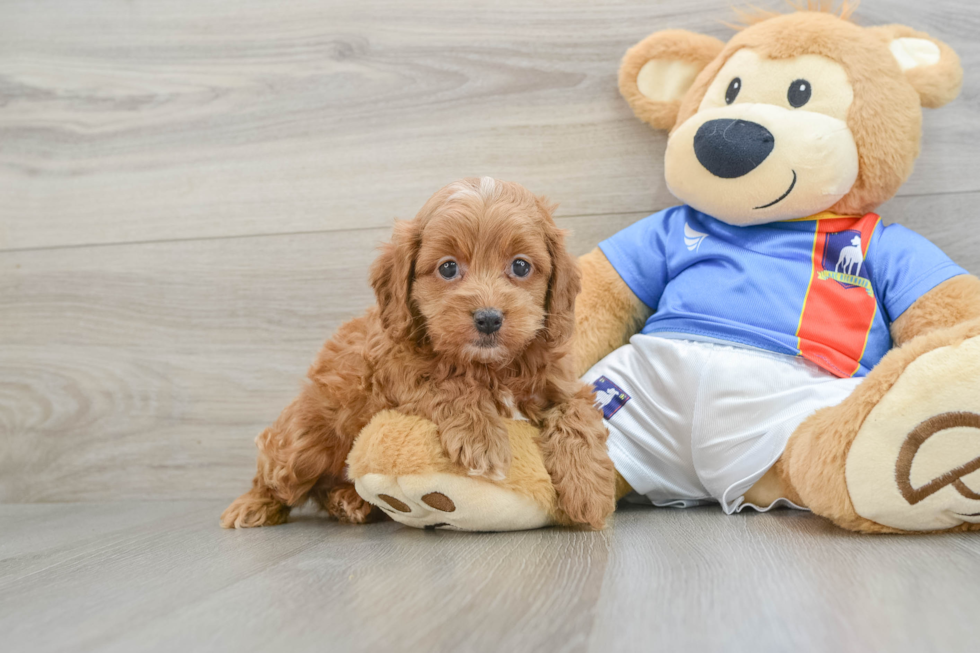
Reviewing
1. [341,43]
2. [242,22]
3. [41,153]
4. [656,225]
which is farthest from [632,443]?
[41,153]

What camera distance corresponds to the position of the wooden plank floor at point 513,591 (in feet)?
2.37

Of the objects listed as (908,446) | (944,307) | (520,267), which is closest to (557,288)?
(520,267)

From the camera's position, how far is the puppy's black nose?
1075 millimetres

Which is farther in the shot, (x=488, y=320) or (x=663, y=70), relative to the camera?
(x=663, y=70)

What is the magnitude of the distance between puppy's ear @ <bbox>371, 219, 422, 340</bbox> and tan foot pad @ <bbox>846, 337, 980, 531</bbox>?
72 centimetres

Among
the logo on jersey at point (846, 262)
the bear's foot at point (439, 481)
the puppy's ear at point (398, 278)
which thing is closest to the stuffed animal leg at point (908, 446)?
the logo on jersey at point (846, 262)

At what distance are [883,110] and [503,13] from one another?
2.94 feet

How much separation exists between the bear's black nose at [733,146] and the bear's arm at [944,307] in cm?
39

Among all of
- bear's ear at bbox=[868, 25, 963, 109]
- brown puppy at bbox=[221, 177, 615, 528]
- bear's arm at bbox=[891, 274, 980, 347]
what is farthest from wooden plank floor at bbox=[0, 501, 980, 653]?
bear's ear at bbox=[868, 25, 963, 109]

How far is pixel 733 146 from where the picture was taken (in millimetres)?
1375

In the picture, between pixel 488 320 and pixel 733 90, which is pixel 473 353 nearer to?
pixel 488 320

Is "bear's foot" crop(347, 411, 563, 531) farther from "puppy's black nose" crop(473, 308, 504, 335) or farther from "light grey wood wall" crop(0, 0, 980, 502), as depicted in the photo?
"light grey wood wall" crop(0, 0, 980, 502)

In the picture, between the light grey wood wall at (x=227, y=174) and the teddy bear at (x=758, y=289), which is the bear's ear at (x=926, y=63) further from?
the light grey wood wall at (x=227, y=174)

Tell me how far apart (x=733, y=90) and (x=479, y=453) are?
0.91m
